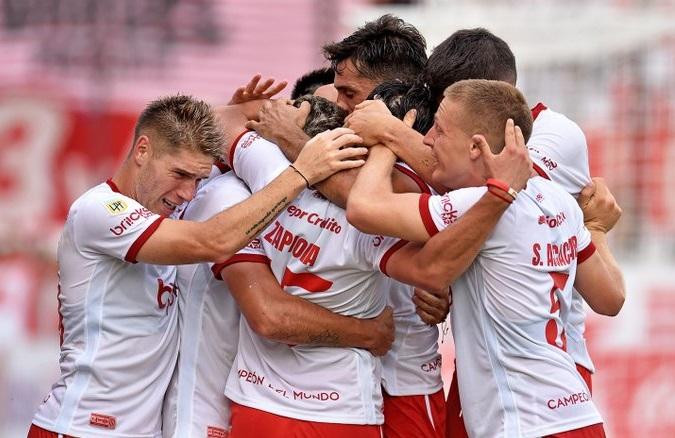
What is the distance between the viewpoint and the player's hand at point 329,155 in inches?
189

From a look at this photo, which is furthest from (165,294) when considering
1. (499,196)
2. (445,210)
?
(499,196)

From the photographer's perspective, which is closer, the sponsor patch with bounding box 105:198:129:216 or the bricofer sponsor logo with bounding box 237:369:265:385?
the sponsor patch with bounding box 105:198:129:216

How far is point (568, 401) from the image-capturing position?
465 cm

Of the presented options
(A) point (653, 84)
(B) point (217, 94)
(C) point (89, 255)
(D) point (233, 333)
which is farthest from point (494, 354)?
(A) point (653, 84)

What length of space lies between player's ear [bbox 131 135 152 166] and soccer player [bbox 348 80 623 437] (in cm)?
90

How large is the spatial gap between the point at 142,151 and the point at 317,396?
1.19 m

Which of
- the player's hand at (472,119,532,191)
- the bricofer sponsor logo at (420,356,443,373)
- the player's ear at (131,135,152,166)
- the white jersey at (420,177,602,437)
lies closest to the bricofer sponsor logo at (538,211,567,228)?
the white jersey at (420,177,602,437)

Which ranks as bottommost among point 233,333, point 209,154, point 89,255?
point 233,333

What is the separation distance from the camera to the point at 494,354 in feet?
15.1

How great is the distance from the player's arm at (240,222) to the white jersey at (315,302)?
0.60 feet

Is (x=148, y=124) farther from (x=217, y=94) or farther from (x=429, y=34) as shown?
(x=429, y=34)

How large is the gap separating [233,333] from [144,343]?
15.2 inches

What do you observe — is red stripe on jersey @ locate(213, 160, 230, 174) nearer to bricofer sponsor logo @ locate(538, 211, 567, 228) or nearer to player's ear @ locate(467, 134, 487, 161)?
player's ear @ locate(467, 134, 487, 161)

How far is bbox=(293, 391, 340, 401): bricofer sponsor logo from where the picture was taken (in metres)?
4.90
